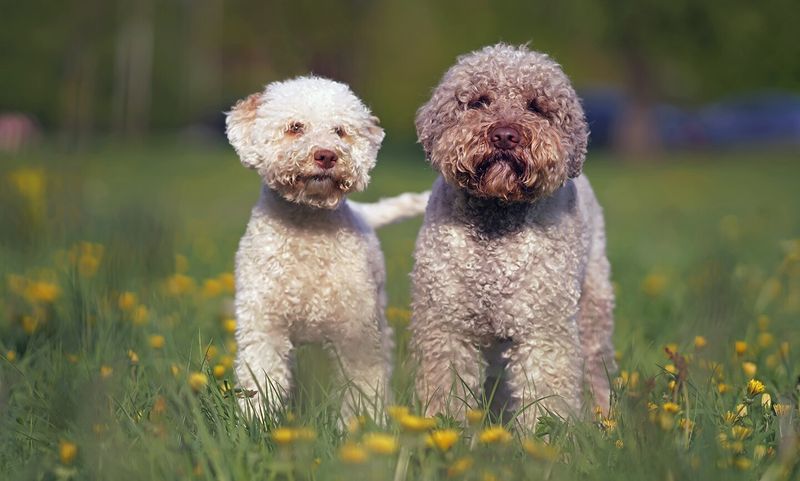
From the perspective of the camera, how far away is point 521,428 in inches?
154

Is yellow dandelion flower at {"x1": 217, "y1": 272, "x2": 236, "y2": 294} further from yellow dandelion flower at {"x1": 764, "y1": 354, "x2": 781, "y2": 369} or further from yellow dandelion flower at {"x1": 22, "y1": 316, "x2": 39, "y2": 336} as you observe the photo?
yellow dandelion flower at {"x1": 764, "y1": 354, "x2": 781, "y2": 369}

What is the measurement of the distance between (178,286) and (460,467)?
3403mm

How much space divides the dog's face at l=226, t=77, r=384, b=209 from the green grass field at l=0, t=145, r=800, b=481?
73 cm

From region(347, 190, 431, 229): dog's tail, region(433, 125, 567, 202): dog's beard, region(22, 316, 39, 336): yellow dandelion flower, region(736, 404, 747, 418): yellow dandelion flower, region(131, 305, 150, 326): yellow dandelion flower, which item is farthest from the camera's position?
region(347, 190, 431, 229): dog's tail

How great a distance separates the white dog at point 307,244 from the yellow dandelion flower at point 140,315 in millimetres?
712

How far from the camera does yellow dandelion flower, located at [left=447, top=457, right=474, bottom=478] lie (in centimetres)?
310

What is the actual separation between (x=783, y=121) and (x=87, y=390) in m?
39.2

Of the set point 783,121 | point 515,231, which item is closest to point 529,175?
point 515,231

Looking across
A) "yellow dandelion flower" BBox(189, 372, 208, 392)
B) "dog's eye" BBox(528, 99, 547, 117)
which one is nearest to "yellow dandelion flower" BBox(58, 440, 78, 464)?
"yellow dandelion flower" BBox(189, 372, 208, 392)

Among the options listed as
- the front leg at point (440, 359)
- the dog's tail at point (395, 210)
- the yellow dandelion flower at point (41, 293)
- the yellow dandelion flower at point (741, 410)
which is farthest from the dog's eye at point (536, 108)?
the yellow dandelion flower at point (41, 293)

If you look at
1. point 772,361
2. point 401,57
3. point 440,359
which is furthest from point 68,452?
point 401,57

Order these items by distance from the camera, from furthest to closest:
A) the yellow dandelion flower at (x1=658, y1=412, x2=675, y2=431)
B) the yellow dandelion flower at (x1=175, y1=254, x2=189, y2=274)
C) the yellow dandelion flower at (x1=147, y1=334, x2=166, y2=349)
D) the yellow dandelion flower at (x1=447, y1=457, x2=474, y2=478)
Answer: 1. the yellow dandelion flower at (x1=175, y1=254, x2=189, y2=274)
2. the yellow dandelion flower at (x1=147, y1=334, x2=166, y2=349)
3. the yellow dandelion flower at (x1=658, y1=412, x2=675, y2=431)
4. the yellow dandelion flower at (x1=447, y1=457, x2=474, y2=478)

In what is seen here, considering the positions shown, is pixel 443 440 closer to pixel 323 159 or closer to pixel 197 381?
pixel 197 381

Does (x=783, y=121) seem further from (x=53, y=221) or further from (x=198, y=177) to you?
(x=53, y=221)
